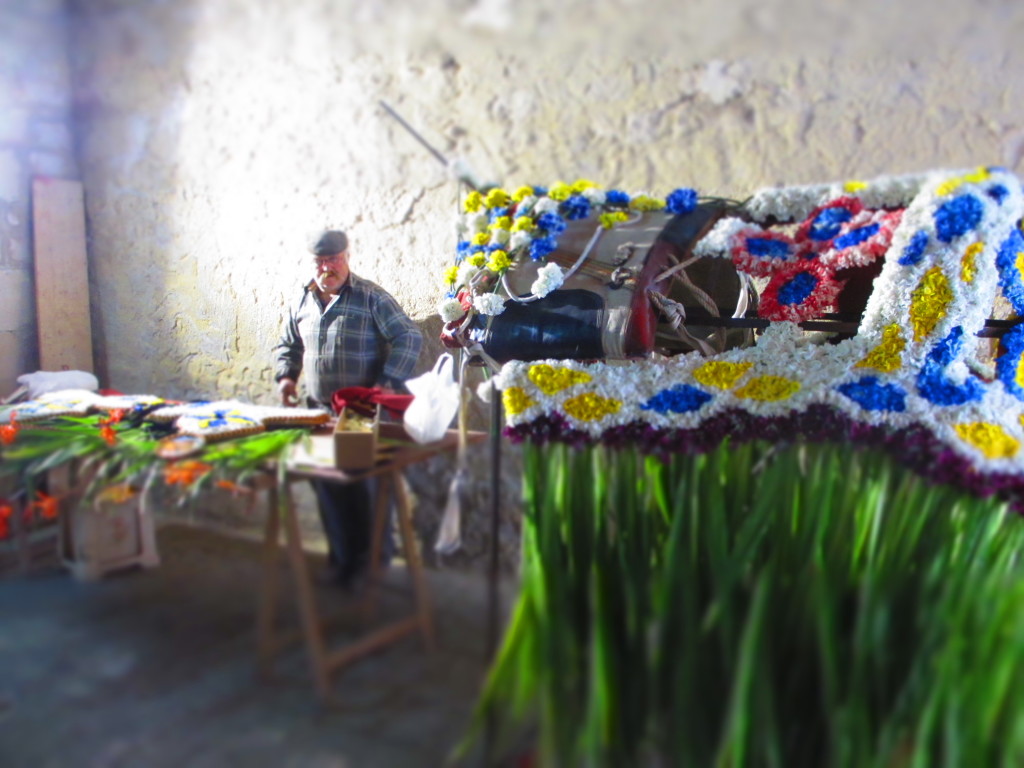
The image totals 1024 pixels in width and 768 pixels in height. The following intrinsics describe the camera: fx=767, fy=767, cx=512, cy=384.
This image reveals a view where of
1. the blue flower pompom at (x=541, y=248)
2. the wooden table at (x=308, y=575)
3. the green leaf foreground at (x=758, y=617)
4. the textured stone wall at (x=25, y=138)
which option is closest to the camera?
the green leaf foreground at (x=758, y=617)

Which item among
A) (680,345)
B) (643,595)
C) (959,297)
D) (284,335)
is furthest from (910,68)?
(284,335)

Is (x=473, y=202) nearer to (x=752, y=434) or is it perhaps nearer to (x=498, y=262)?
(x=498, y=262)

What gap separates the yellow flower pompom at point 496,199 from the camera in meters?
1.05

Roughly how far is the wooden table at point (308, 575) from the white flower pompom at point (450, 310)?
0.64 ft

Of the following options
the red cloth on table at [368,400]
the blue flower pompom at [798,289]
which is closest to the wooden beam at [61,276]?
the red cloth on table at [368,400]

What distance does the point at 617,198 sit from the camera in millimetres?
1082

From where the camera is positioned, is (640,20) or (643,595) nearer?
(643,595)

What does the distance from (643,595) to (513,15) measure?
0.73 metres

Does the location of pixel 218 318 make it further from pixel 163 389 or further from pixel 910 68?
pixel 910 68

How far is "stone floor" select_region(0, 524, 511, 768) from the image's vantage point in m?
0.79

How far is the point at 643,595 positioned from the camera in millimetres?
831

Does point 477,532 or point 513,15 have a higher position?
point 513,15

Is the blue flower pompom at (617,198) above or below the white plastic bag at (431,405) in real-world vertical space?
above

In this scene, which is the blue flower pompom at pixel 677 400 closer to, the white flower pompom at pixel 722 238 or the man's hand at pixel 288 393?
the white flower pompom at pixel 722 238
